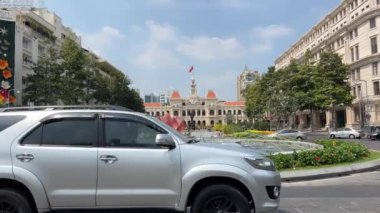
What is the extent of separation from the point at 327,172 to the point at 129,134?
10326mm

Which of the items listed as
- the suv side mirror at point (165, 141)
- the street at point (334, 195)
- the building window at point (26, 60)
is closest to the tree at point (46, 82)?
the building window at point (26, 60)

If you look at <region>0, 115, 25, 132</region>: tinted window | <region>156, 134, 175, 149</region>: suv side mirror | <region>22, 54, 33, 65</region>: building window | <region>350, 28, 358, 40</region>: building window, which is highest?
<region>350, 28, 358, 40</region>: building window

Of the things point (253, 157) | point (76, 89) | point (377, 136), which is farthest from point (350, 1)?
point (253, 157)

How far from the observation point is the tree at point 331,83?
70912mm

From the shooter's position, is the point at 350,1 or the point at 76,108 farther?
the point at 350,1

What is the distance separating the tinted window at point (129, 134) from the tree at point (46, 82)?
55.9 metres

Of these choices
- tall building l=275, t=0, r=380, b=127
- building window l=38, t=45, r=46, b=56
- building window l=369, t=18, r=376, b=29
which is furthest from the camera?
building window l=38, t=45, r=46, b=56

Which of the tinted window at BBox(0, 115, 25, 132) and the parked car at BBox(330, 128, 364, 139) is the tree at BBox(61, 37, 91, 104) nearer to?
the parked car at BBox(330, 128, 364, 139)

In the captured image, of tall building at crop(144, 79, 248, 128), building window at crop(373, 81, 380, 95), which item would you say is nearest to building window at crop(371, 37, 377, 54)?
building window at crop(373, 81, 380, 95)

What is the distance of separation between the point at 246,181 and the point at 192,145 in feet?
2.96

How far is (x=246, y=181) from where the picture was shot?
265 inches

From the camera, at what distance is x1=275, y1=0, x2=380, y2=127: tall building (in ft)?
240

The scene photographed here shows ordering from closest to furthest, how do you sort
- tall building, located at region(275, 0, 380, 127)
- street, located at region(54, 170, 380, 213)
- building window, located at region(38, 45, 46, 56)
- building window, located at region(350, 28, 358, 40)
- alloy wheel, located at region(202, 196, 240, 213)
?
alloy wheel, located at region(202, 196, 240, 213) < street, located at region(54, 170, 380, 213) < tall building, located at region(275, 0, 380, 127) < building window, located at region(38, 45, 46, 56) < building window, located at region(350, 28, 358, 40)

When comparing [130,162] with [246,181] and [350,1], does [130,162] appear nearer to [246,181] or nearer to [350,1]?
[246,181]
